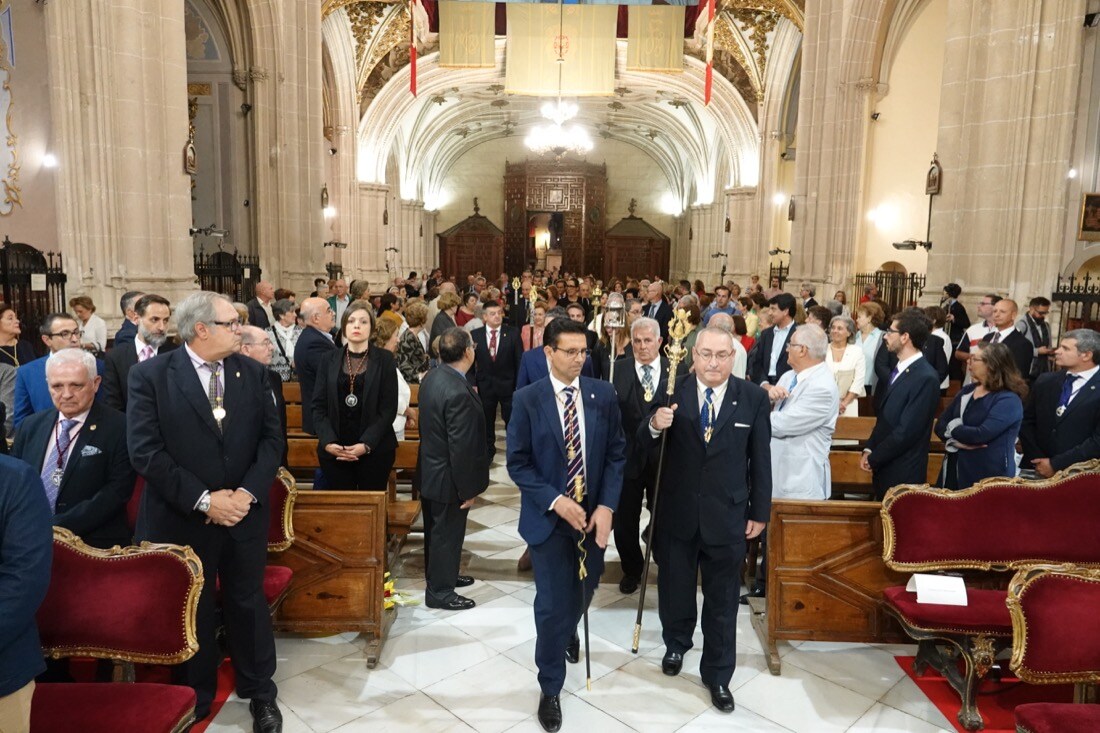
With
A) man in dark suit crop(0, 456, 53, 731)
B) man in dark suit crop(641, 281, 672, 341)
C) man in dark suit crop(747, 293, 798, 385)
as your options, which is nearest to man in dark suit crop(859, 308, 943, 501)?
man in dark suit crop(747, 293, 798, 385)

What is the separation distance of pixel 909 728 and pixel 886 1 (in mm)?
12161

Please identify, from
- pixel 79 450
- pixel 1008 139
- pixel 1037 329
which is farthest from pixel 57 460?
pixel 1008 139

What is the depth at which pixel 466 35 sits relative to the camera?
53.3 feet

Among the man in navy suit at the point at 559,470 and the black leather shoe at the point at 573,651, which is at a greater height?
the man in navy suit at the point at 559,470

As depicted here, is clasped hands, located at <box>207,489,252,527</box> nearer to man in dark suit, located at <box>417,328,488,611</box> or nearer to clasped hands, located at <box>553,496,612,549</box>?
clasped hands, located at <box>553,496,612,549</box>

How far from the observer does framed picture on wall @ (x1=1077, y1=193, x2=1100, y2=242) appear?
9.41 meters

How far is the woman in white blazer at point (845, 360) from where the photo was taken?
241 inches

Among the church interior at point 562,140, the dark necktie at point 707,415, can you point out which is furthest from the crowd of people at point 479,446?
the church interior at point 562,140

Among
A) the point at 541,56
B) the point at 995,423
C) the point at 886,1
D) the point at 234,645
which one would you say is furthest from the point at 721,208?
the point at 234,645

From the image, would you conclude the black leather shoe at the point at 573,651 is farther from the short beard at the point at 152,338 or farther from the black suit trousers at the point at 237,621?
the short beard at the point at 152,338

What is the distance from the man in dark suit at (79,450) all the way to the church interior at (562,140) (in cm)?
84

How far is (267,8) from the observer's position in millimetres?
12445

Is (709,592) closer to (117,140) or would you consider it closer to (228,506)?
(228,506)

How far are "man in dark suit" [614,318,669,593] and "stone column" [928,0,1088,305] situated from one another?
5.66 meters
